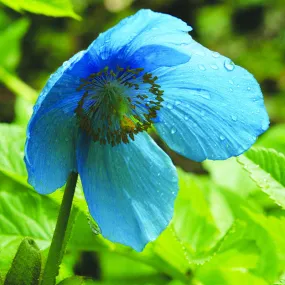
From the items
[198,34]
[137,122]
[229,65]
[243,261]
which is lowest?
[243,261]

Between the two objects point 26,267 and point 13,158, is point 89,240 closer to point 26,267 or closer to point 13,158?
point 13,158

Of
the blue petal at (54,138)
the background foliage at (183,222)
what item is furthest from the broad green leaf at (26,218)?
the blue petal at (54,138)

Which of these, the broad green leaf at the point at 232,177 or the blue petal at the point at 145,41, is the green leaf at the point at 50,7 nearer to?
the blue petal at the point at 145,41

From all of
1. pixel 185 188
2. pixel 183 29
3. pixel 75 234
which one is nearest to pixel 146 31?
pixel 183 29

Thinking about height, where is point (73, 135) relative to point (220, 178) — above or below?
above

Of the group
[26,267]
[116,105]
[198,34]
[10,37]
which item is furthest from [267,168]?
[198,34]

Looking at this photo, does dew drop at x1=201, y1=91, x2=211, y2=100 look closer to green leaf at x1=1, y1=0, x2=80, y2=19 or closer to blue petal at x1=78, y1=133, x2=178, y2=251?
blue petal at x1=78, y1=133, x2=178, y2=251

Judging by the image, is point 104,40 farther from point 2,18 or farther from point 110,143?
point 2,18
